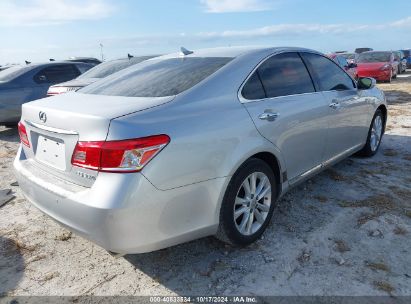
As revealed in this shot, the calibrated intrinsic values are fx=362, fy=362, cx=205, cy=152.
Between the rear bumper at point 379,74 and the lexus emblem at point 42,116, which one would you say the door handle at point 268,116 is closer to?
the lexus emblem at point 42,116

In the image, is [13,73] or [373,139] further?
[13,73]

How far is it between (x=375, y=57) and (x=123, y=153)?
723 inches

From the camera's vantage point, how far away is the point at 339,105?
3881 millimetres

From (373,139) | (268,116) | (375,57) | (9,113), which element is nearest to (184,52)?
(268,116)

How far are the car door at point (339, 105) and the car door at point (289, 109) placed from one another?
5.7 inches

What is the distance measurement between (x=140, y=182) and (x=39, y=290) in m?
1.23

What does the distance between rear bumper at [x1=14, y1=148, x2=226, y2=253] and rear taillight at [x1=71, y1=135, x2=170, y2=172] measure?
0.19 ft

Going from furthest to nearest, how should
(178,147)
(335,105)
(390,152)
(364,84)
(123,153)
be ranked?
(390,152)
(364,84)
(335,105)
(178,147)
(123,153)

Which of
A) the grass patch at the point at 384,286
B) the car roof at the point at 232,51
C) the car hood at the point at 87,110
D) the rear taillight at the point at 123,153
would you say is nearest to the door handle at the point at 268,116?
the car roof at the point at 232,51

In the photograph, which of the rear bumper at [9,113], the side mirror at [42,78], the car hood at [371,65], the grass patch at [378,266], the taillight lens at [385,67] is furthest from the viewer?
the car hood at [371,65]

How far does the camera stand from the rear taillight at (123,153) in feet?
6.82

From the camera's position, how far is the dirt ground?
2514mm

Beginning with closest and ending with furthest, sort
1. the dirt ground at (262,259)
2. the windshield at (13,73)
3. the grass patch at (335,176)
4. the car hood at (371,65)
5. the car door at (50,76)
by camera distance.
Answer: the dirt ground at (262,259) → the grass patch at (335,176) → the windshield at (13,73) → the car door at (50,76) → the car hood at (371,65)

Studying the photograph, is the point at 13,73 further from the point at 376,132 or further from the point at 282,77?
the point at 376,132
